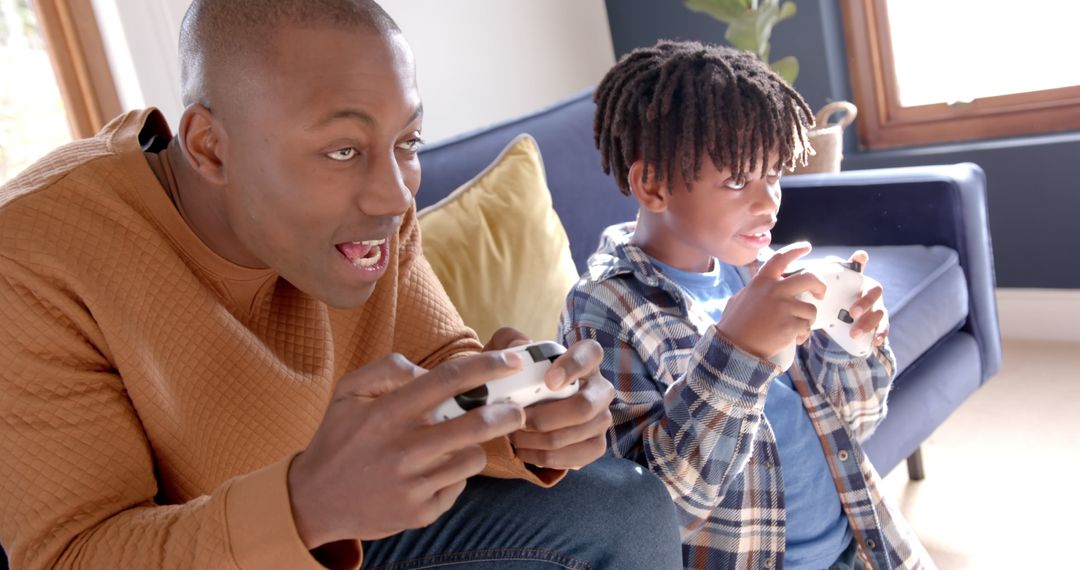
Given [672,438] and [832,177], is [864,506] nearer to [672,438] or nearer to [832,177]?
[672,438]

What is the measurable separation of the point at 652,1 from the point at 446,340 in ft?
7.40

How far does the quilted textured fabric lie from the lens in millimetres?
910

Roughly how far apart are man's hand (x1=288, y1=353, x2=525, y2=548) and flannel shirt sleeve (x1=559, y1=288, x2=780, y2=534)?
461 millimetres

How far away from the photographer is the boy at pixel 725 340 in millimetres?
1279

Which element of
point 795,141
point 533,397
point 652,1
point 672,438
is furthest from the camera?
point 652,1

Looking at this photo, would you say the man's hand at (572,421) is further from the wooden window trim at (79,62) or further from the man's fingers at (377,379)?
the wooden window trim at (79,62)

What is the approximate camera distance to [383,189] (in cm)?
104

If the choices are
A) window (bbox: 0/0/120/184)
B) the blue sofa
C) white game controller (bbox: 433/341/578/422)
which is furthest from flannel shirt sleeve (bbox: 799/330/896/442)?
window (bbox: 0/0/120/184)

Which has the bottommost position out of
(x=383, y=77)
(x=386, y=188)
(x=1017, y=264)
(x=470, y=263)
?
(x=1017, y=264)

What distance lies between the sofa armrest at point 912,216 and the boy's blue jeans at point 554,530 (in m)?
1.26

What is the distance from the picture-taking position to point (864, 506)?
144cm

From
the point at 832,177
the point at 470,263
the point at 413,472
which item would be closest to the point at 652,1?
the point at 832,177

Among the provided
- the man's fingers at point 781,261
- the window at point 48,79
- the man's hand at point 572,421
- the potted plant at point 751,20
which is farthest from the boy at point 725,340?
the potted plant at point 751,20

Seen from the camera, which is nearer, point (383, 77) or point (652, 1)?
point (383, 77)
